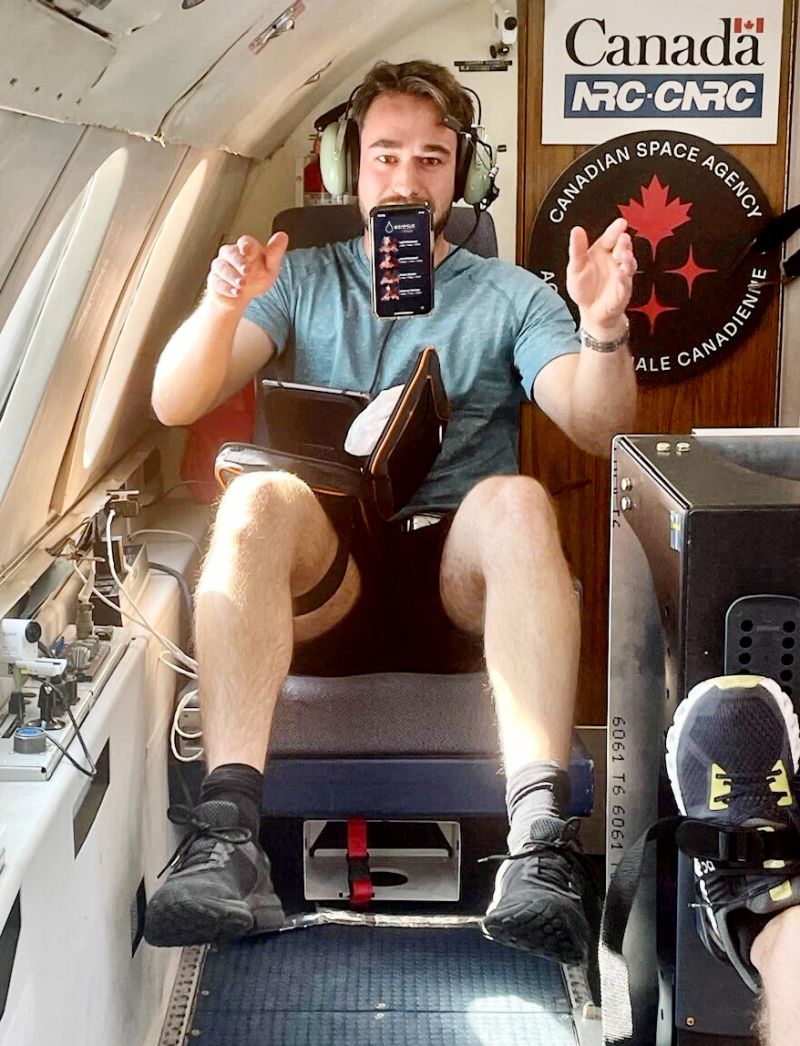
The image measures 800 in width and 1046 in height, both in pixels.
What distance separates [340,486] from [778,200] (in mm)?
1555

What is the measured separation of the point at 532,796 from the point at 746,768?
0.46m

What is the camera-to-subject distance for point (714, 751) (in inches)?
50.9

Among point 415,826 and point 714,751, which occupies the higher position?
point 714,751


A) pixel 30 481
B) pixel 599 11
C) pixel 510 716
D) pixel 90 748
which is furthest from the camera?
pixel 599 11

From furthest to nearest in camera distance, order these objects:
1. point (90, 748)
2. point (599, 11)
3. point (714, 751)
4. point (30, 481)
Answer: point (599, 11) < point (30, 481) < point (90, 748) < point (714, 751)

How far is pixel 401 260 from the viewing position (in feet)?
7.63

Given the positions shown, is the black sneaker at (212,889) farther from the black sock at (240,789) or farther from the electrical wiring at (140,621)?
the electrical wiring at (140,621)

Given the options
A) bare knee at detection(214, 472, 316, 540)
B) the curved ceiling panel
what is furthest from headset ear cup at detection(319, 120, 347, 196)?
bare knee at detection(214, 472, 316, 540)

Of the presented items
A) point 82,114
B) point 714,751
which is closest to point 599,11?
point 82,114

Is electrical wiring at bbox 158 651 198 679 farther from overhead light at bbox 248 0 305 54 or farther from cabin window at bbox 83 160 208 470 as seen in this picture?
overhead light at bbox 248 0 305 54

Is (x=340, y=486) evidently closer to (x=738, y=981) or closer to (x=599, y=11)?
(x=738, y=981)

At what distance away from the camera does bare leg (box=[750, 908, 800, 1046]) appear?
122 centimetres

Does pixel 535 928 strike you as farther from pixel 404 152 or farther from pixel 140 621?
pixel 404 152

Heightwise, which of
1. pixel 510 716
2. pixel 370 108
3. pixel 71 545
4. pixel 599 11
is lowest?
pixel 510 716
